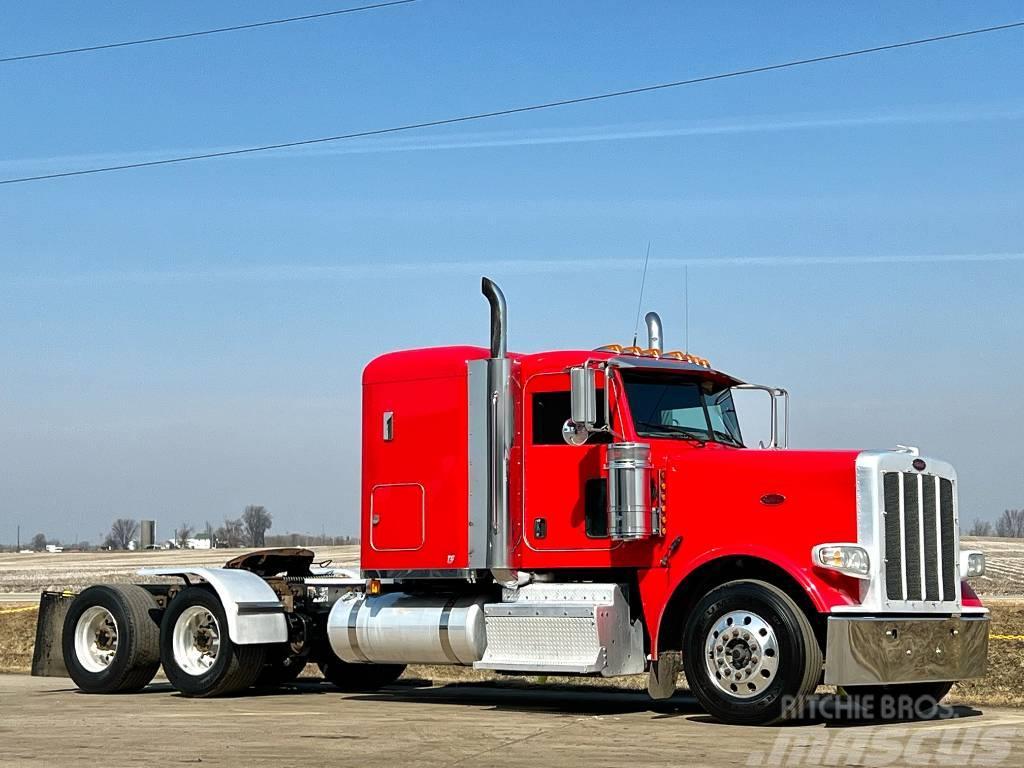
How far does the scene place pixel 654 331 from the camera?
15.7 m

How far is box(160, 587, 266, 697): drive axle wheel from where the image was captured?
51.7 ft

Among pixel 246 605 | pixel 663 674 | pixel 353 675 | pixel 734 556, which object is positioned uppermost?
pixel 734 556

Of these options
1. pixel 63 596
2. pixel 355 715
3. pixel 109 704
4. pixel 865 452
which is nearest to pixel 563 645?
pixel 355 715

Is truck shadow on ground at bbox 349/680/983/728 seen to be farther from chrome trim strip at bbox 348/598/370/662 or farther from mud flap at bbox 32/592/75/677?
mud flap at bbox 32/592/75/677

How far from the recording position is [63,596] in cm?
1759

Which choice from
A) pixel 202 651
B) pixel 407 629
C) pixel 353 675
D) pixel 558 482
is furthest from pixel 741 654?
pixel 202 651

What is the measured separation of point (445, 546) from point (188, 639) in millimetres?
3444

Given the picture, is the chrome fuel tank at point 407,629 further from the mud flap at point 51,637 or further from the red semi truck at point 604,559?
the mud flap at point 51,637

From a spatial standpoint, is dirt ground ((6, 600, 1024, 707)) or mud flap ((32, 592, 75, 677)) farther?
mud flap ((32, 592, 75, 677))

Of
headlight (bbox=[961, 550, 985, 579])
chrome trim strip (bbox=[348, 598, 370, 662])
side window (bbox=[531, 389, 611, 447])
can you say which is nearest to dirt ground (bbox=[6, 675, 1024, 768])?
chrome trim strip (bbox=[348, 598, 370, 662])

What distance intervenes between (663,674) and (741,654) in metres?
0.93

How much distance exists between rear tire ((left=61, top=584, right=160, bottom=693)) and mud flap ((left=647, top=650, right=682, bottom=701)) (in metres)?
6.23

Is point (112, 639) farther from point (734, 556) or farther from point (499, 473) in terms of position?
point (734, 556)

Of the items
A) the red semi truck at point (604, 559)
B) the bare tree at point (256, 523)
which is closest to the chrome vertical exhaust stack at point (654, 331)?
the red semi truck at point (604, 559)
